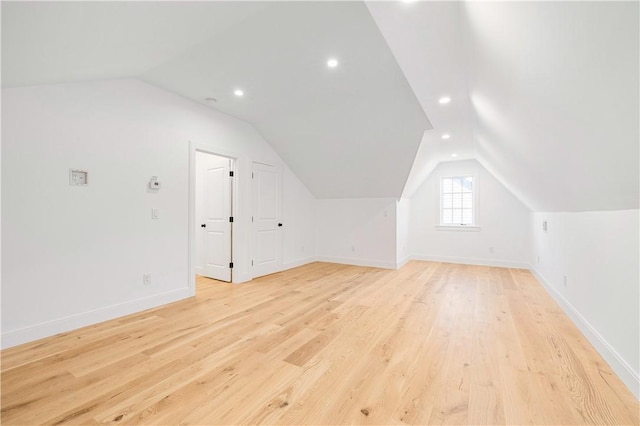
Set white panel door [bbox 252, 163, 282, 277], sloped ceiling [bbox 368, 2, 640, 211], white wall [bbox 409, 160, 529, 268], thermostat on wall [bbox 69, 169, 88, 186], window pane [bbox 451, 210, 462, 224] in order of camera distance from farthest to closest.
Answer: window pane [bbox 451, 210, 462, 224] → white wall [bbox 409, 160, 529, 268] → white panel door [bbox 252, 163, 282, 277] → thermostat on wall [bbox 69, 169, 88, 186] → sloped ceiling [bbox 368, 2, 640, 211]

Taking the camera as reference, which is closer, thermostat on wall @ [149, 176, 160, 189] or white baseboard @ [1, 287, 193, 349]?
white baseboard @ [1, 287, 193, 349]

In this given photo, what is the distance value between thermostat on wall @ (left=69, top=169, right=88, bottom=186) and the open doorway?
1.66m

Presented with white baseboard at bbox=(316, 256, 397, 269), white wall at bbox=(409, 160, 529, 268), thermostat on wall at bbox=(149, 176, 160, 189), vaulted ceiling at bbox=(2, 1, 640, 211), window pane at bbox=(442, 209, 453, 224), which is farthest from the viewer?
window pane at bbox=(442, 209, 453, 224)

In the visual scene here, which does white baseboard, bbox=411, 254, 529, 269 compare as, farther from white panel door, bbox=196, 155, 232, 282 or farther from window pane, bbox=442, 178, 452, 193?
white panel door, bbox=196, 155, 232, 282

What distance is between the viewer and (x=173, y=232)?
11.4ft

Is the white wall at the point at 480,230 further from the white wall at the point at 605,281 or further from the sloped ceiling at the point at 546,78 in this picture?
the sloped ceiling at the point at 546,78

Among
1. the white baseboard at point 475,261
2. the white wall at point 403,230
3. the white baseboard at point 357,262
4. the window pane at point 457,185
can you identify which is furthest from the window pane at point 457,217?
the white baseboard at point 357,262

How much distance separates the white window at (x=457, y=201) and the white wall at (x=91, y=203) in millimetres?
5361

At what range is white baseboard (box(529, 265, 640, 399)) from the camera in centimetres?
171

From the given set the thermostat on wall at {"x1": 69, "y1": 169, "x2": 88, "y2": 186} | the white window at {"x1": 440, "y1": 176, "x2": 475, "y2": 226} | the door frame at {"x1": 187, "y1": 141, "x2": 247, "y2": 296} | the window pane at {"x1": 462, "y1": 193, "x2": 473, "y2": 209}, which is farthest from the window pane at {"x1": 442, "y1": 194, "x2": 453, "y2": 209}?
the thermostat on wall at {"x1": 69, "y1": 169, "x2": 88, "y2": 186}

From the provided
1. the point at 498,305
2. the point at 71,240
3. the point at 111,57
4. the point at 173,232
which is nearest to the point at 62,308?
the point at 71,240

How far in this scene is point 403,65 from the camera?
2.60 meters

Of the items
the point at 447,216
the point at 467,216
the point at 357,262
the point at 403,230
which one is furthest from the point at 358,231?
the point at 467,216

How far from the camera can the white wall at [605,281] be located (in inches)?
69.7
